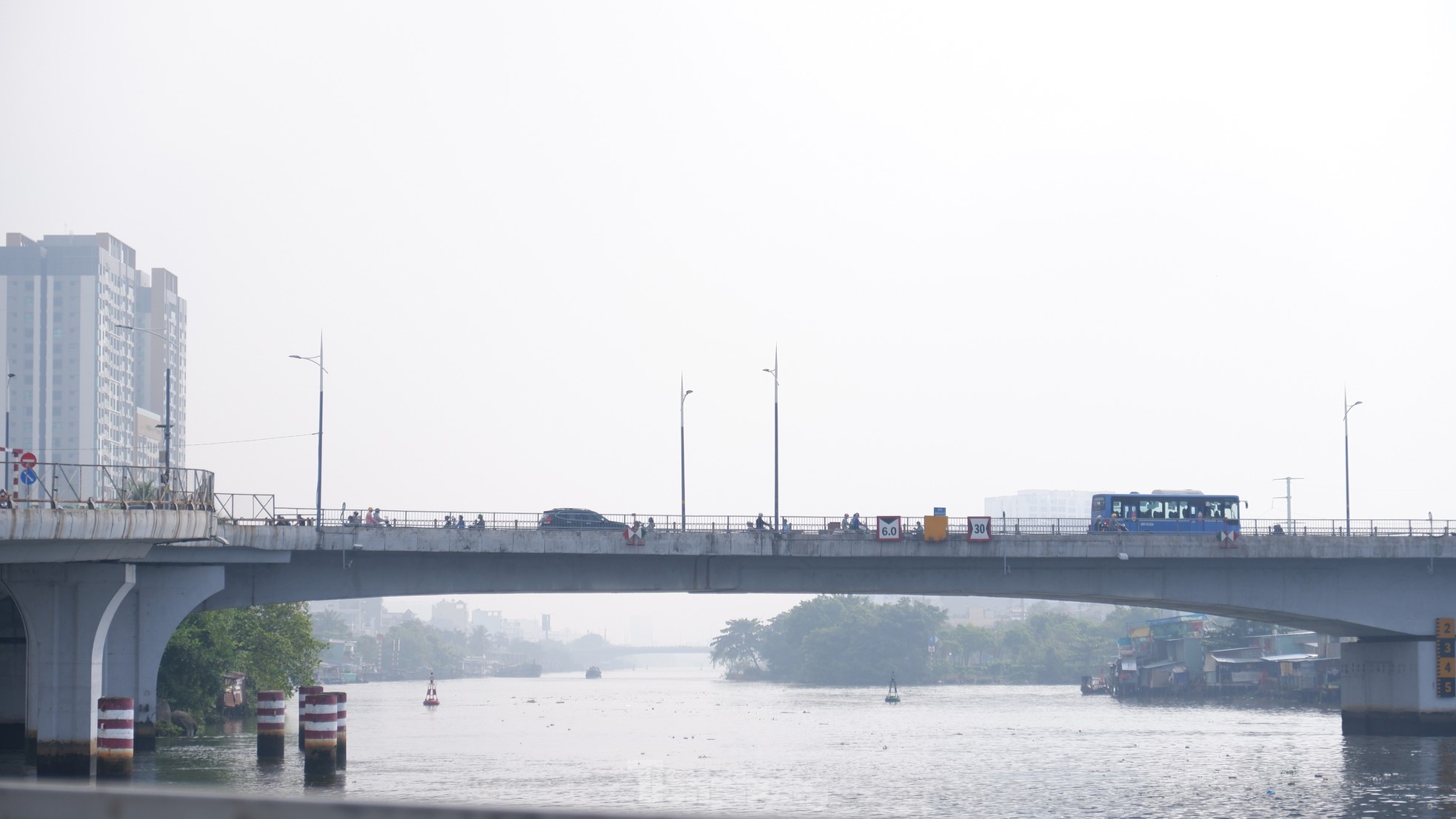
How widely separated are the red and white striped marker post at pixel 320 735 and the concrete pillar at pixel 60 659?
742cm

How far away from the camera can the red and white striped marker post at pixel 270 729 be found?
205 feet

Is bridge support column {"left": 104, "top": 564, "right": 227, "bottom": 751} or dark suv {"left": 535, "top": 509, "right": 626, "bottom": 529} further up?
dark suv {"left": 535, "top": 509, "right": 626, "bottom": 529}

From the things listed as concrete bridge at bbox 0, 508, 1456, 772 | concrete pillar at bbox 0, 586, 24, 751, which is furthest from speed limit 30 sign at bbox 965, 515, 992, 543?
concrete pillar at bbox 0, 586, 24, 751

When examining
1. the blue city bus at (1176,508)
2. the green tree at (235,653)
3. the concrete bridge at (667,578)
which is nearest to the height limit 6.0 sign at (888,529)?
the concrete bridge at (667,578)

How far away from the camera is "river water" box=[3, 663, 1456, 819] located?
1959 inches

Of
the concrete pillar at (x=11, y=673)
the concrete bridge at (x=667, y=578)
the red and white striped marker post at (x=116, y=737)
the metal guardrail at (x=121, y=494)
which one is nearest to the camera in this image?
the metal guardrail at (x=121, y=494)

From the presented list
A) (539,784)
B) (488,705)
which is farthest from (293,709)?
(539,784)

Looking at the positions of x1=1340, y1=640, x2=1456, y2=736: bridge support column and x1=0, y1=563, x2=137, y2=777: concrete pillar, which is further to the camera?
x1=1340, y1=640, x2=1456, y2=736: bridge support column

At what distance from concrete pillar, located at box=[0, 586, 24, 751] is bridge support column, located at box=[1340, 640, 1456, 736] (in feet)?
206

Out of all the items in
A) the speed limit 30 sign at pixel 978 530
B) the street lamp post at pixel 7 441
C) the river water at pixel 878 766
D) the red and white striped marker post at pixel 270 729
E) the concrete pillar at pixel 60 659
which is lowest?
the river water at pixel 878 766

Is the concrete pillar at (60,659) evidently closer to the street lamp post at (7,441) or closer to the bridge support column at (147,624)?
the street lamp post at (7,441)

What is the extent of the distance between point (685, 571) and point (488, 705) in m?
82.4

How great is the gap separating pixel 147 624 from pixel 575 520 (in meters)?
20.6

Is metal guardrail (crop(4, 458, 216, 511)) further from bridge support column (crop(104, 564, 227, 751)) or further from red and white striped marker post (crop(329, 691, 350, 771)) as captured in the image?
red and white striped marker post (crop(329, 691, 350, 771))
